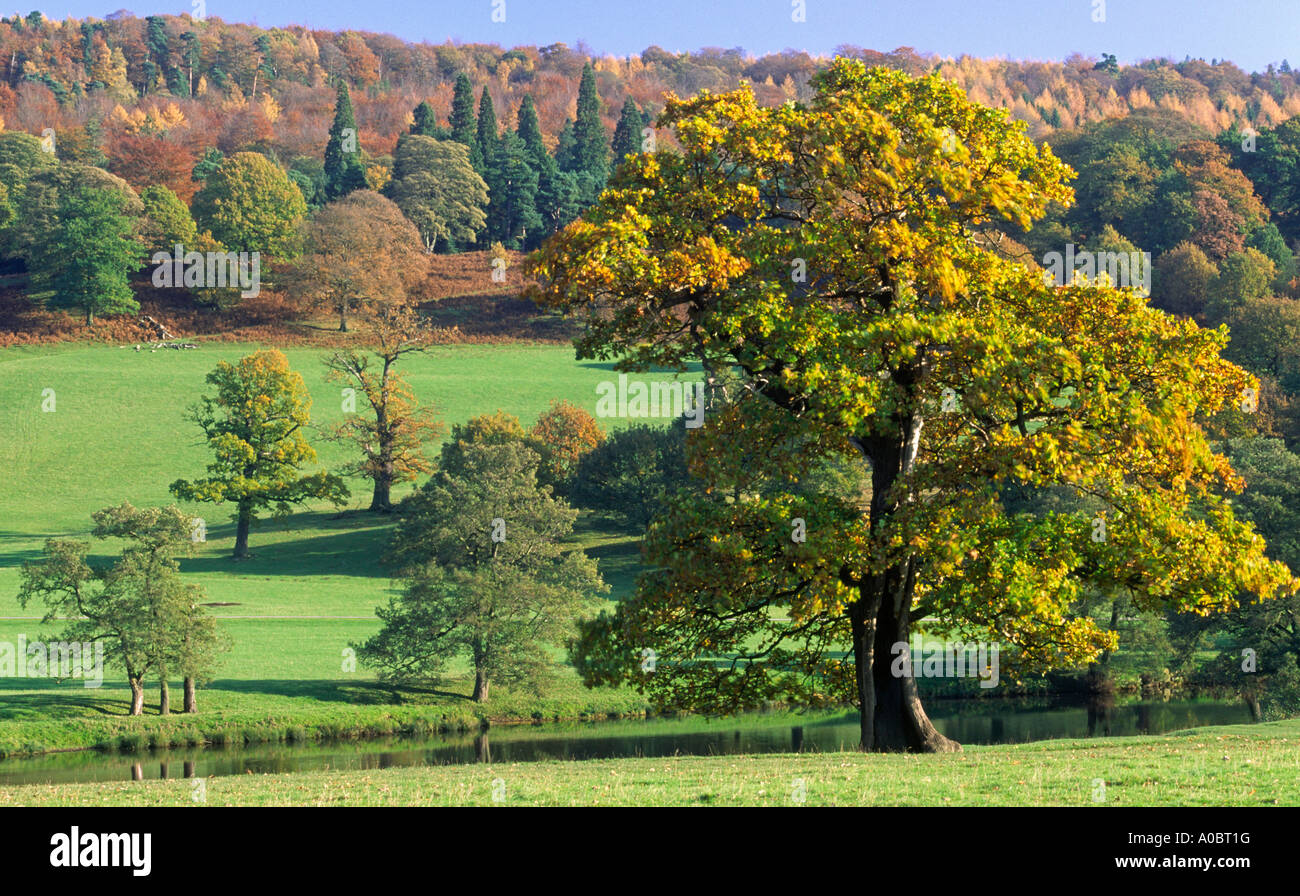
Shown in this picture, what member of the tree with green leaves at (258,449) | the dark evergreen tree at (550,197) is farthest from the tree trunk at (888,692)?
the dark evergreen tree at (550,197)

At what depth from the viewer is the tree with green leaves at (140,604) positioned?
40406 millimetres

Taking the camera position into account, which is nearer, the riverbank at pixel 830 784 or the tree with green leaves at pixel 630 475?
the riverbank at pixel 830 784

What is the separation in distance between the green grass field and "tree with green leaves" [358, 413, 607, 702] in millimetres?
1329

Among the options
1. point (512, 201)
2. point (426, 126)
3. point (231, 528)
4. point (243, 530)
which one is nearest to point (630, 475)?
point (243, 530)

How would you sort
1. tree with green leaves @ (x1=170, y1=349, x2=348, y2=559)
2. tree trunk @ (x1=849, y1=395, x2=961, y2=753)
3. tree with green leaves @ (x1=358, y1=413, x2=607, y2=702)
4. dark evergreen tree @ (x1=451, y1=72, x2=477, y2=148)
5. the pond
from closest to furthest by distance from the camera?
tree trunk @ (x1=849, y1=395, x2=961, y2=753) → the pond → tree with green leaves @ (x1=358, y1=413, x2=607, y2=702) → tree with green leaves @ (x1=170, y1=349, x2=348, y2=559) → dark evergreen tree @ (x1=451, y1=72, x2=477, y2=148)

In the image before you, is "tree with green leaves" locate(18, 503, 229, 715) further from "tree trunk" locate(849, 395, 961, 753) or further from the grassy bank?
"tree trunk" locate(849, 395, 961, 753)

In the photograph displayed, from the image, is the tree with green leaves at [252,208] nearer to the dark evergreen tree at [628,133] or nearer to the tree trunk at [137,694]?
the dark evergreen tree at [628,133]

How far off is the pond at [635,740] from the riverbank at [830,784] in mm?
14379

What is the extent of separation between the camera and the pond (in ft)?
114

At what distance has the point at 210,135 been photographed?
17538 centimetres

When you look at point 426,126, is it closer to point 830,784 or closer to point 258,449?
point 258,449

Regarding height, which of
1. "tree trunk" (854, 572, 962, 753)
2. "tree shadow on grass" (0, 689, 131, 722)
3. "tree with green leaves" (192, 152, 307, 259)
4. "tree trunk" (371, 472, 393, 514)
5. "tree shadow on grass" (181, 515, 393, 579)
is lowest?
"tree shadow on grass" (181, 515, 393, 579)

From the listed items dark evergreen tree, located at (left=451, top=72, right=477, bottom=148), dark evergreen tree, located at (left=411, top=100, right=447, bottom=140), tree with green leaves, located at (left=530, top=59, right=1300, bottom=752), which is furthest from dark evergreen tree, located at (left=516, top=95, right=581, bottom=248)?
tree with green leaves, located at (left=530, top=59, right=1300, bottom=752)
